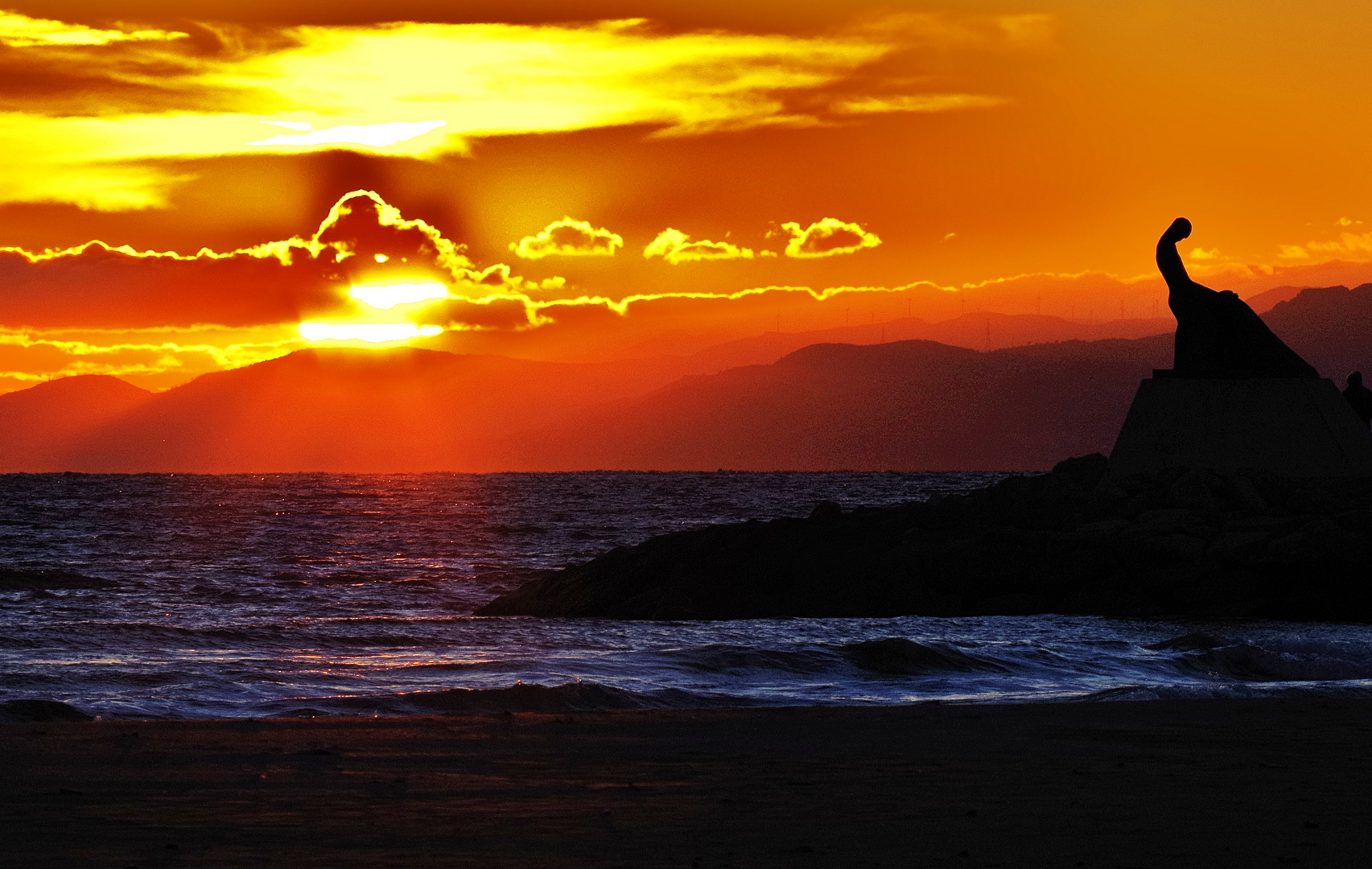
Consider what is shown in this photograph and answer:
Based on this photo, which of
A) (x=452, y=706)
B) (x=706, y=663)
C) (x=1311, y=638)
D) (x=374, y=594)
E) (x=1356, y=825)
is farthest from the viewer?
(x=374, y=594)

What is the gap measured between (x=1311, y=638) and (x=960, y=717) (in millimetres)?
7116

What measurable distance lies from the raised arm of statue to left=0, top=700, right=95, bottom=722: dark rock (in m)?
19.4

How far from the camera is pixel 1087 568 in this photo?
20.6 metres

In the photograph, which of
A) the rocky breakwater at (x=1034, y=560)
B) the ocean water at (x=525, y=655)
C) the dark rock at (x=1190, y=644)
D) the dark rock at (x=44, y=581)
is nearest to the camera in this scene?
the ocean water at (x=525, y=655)

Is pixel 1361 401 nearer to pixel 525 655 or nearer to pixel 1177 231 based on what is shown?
pixel 1177 231

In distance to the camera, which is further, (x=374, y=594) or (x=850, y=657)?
(x=374, y=594)

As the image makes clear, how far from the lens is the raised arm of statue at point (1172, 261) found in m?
25.4

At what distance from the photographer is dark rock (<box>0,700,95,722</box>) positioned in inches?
443

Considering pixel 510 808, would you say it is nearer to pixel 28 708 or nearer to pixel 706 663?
pixel 28 708

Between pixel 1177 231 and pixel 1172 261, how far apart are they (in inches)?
20.4

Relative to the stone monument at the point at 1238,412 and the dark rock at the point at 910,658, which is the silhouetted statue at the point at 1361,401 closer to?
the stone monument at the point at 1238,412

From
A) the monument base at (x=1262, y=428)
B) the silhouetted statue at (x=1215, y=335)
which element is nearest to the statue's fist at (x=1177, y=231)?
the silhouetted statue at (x=1215, y=335)

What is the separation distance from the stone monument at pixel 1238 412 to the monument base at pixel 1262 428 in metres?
0.01

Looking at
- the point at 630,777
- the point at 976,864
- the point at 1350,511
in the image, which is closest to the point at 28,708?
the point at 630,777
